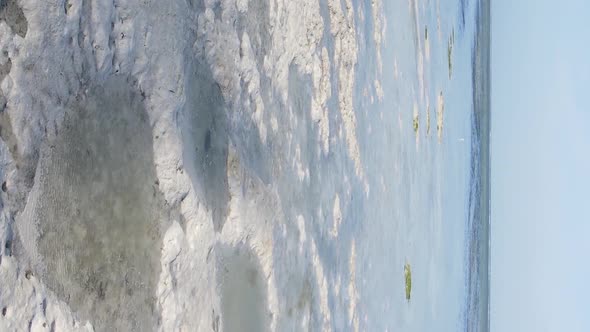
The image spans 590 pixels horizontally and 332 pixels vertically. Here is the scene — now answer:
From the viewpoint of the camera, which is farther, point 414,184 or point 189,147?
point 414,184

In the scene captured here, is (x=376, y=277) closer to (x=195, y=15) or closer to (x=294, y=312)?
(x=294, y=312)

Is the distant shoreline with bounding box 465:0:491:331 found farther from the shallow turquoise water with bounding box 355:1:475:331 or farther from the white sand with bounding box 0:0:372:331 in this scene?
the white sand with bounding box 0:0:372:331

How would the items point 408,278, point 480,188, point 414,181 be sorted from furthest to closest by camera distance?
1. point 480,188
2. point 414,181
3. point 408,278

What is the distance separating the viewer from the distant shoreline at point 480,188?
4148mm

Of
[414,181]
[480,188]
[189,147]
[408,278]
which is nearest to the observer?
[189,147]

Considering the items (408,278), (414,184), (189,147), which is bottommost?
(408,278)

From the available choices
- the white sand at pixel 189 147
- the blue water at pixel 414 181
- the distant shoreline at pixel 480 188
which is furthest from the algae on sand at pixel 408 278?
the distant shoreline at pixel 480 188

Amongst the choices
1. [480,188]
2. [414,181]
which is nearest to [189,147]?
[414,181]

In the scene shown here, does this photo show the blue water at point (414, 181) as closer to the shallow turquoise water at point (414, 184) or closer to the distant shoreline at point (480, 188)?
the shallow turquoise water at point (414, 184)

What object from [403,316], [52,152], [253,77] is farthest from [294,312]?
[403,316]

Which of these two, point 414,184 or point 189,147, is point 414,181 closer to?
point 414,184

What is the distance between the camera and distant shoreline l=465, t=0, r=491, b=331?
13.6 ft

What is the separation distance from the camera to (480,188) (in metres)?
4.60

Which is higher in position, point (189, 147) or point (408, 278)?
point (189, 147)
